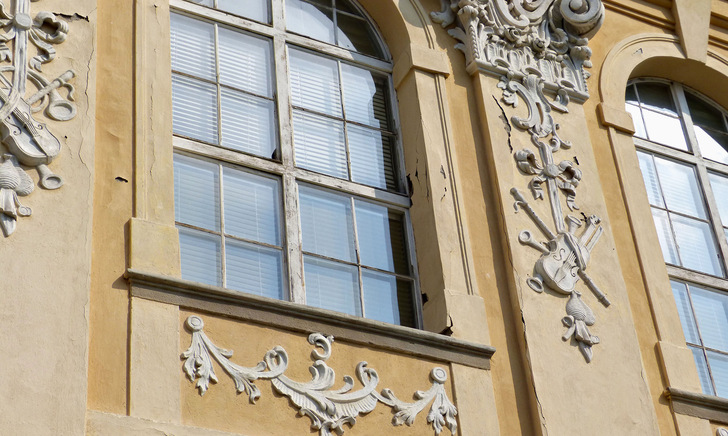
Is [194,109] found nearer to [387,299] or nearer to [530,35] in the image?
[387,299]

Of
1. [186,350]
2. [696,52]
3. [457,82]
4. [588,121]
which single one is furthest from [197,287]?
[696,52]

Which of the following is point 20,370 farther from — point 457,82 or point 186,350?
point 457,82

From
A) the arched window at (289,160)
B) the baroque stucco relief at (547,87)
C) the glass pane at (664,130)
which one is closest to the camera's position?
the arched window at (289,160)

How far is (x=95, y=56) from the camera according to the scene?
6.33m

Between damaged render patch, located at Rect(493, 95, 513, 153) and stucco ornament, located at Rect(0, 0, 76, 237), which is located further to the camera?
damaged render patch, located at Rect(493, 95, 513, 153)

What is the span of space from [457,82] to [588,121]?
996 millimetres

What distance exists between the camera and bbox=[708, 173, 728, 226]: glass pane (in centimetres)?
873

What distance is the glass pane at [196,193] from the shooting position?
255 inches

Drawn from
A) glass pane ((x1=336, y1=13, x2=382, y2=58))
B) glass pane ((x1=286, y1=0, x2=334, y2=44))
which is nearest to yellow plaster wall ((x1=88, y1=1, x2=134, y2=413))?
glass pane ((x1=286, y1=0, x2=334, y2=44))

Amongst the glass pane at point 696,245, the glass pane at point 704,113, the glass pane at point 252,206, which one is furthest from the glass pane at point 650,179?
the glass pane at point 252,206

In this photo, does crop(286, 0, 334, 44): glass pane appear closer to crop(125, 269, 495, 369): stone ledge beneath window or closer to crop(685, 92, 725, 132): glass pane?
crop(125, 269, 495, 369): stone ledge beneath window

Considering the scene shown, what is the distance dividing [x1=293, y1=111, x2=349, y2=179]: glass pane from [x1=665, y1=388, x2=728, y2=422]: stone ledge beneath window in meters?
2.26

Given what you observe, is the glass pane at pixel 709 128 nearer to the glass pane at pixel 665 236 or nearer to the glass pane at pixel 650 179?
the glass pane at pixel 650 179

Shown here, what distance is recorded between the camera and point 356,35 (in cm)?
801
